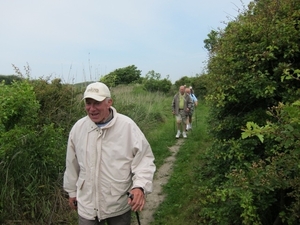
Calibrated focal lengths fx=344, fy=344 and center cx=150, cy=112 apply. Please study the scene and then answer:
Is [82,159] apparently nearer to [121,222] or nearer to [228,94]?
[121,222]

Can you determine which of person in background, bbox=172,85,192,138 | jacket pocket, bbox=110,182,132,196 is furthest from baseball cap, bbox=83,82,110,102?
person in background, bbox=172,85,192,138

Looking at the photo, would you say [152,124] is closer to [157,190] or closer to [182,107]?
[182,107]

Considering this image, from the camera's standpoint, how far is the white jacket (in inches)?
116

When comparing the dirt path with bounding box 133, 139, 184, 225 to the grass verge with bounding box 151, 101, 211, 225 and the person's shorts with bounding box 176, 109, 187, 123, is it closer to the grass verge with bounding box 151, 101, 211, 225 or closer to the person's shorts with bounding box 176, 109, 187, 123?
the grass verge with bounding box 151, 101, 211, 225

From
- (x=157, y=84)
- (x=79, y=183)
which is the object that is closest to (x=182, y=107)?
(x=79, y=183)

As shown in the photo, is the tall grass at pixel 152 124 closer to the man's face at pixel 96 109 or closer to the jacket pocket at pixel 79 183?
the jacket pocket at pixel 79 183

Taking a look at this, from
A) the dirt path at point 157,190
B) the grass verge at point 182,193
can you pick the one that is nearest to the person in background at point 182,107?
the dirt path at point 157,190

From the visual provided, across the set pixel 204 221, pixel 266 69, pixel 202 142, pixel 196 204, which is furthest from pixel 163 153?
pixel 266 69

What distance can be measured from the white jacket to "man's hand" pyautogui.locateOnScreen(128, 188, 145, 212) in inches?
2.8

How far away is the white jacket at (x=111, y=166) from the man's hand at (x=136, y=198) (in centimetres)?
7

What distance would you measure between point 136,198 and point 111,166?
0.35 m

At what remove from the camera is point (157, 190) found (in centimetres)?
688

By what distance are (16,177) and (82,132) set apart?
2072mm

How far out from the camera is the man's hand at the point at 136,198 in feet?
9.13
